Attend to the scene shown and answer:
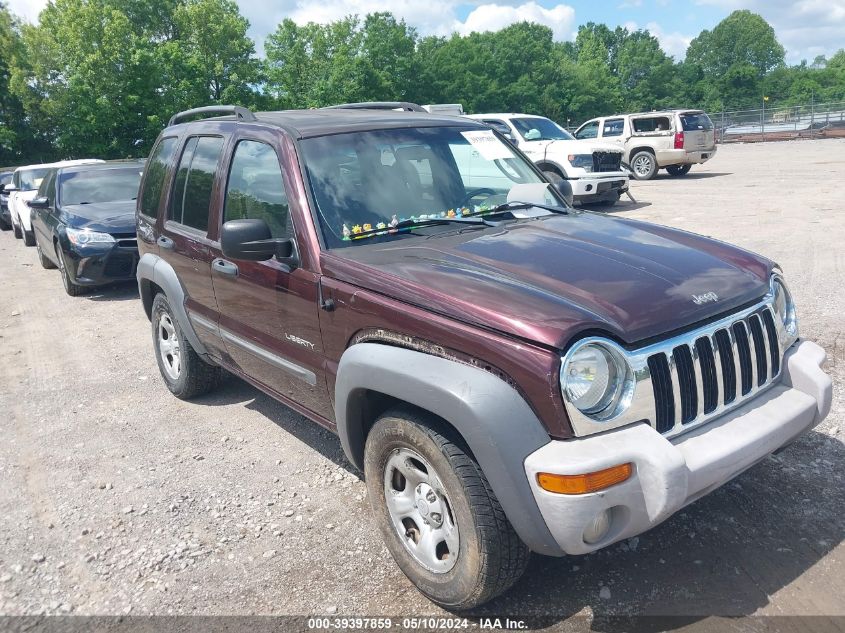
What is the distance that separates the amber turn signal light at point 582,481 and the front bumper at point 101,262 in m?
7.92

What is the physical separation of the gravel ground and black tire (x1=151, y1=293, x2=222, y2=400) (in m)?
0.12

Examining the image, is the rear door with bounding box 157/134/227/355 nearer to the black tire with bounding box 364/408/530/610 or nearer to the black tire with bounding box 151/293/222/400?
the black tire with bounding box 151/293/222/400

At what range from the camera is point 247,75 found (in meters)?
46.2

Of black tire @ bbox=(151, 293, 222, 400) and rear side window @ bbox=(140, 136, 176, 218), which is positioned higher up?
rear side window @ bbox=(140, 136, 176, 218)

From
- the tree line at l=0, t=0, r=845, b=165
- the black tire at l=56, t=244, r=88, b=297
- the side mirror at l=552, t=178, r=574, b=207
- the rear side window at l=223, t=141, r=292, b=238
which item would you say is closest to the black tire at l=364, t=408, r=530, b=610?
the rear side window at l=223, t=141, r=292, b=238

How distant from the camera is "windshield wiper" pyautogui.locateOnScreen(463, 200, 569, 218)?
3.95 m

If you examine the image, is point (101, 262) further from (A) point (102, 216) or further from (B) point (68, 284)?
(B) point (68, 284)

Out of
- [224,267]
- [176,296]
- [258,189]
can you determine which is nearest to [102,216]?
[176,296]

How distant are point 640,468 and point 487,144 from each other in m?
2.57

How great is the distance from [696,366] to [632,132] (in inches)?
759

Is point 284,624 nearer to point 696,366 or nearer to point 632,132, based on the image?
point 696,366

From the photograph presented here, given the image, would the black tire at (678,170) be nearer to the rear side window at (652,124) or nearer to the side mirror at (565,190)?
the rear side window at (652,124)

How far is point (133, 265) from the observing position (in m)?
9.31

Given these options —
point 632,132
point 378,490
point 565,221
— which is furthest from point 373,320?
point 632,132
